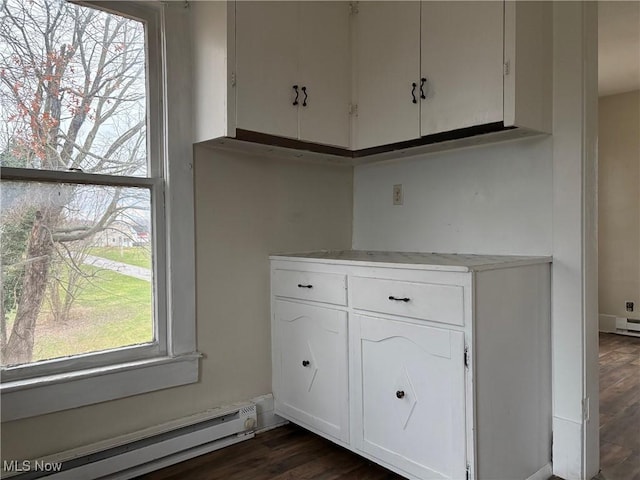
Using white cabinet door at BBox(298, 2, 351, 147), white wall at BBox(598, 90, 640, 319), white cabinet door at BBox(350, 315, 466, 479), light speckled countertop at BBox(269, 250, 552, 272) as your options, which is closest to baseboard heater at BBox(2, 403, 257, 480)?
white cabinet door at BBox(350, 315, 466, 479)

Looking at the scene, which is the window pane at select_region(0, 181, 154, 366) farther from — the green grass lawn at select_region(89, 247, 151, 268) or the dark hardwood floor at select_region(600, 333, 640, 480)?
the dark hardwood floor at select_region(600, 333, 640, 480)

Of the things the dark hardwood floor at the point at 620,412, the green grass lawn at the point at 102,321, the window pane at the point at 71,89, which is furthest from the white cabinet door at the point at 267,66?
the dark hardwood floor at the point at 620,412

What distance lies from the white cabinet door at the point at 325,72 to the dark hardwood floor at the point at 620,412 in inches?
75.1

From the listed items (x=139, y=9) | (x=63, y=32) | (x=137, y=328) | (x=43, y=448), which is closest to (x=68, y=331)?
(x=137, y=328)

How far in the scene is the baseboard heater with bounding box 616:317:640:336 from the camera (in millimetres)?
4570

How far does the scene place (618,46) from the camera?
142 inches

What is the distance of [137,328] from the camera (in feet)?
6.86

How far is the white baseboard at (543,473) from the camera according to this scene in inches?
74.9

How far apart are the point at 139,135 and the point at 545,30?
1.77 meters

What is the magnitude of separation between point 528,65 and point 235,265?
5.13 feet

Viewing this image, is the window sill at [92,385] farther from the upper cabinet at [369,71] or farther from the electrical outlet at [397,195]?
the electrical outlet at [397,195]

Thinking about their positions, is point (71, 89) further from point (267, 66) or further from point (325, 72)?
point (325, 72)

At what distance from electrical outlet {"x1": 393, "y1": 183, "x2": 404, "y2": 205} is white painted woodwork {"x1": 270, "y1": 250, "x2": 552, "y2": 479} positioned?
63 cm

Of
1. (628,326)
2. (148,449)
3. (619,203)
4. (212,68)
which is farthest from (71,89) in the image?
(628,326)
